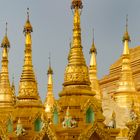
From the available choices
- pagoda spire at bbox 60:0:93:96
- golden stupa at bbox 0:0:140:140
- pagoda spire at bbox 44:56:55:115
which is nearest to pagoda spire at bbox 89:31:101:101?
golden stupa at bbox 0:0:140:140

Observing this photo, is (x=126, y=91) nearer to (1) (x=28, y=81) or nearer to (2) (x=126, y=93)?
(2) (x=126, y=93)

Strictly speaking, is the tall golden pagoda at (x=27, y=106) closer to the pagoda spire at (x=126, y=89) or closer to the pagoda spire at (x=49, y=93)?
the pagoda spire at (x=126, y=89)

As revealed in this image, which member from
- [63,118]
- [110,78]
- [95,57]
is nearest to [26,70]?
[63,118]

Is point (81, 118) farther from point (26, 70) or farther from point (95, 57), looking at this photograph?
point (95, 57)

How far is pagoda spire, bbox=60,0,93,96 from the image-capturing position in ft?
59.4

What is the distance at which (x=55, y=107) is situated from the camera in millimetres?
18422

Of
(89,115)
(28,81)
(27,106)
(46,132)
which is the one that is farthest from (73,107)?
(28,81)

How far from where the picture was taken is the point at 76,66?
59.9 ft

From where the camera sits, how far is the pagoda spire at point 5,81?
23922mm

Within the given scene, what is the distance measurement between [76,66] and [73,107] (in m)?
1.55

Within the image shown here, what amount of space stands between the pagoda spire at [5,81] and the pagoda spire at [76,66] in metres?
6.21

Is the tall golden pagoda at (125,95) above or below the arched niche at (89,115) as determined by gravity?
above

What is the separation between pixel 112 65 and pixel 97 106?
16.5 meters

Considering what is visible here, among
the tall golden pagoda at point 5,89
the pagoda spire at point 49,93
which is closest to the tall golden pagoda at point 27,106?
the tall golden pagoda at point 5,89
